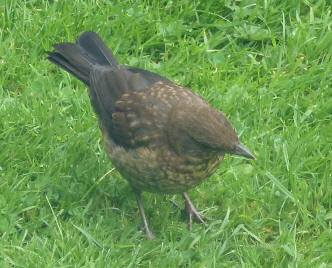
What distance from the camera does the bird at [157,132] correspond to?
5.04 m

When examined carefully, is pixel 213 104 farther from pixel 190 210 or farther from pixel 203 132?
pixel 203 132

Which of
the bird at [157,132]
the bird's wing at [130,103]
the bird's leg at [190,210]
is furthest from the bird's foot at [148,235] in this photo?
the bird's wing at [130,103]

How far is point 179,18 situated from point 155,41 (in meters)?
0.34

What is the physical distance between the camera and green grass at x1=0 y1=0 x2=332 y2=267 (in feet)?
17.7

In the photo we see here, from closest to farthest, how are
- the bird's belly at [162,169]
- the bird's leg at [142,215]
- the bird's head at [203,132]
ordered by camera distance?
1. the bird's head at [203,132]
2. the bird's belly at [162,169]
3. the bird's leg at [142,215]

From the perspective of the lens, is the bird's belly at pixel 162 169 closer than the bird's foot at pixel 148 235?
Yes

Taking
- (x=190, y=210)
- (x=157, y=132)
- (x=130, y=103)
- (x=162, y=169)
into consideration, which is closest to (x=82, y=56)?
(x=130, y=103)

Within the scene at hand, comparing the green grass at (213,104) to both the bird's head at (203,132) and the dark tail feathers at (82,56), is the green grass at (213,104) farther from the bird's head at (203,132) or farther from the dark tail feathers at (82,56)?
the bird's head at (203,132)

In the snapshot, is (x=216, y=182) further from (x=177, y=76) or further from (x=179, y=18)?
(x=179, y=18)

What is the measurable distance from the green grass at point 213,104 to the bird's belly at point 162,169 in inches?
14.8

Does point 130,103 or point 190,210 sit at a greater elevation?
point 130,103

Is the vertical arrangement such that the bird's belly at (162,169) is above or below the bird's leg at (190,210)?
above

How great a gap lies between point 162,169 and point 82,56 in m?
1.16

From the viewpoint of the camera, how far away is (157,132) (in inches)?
206
